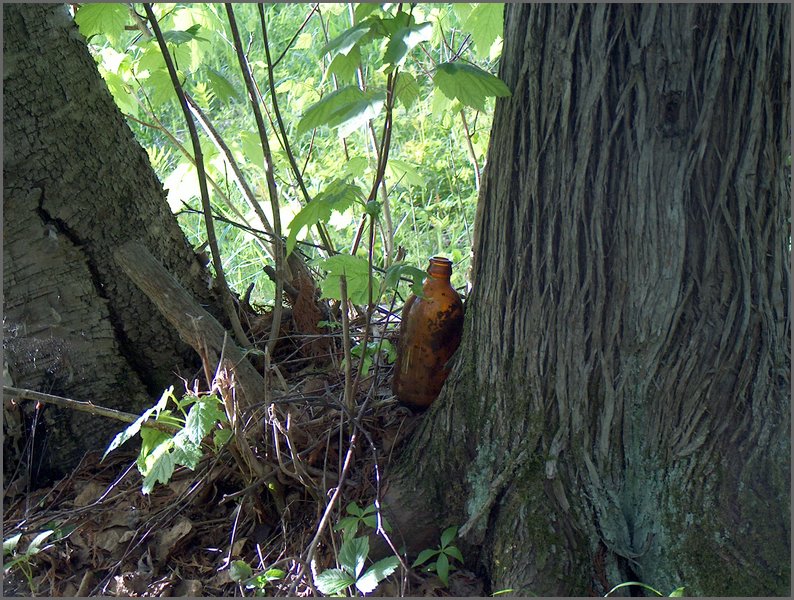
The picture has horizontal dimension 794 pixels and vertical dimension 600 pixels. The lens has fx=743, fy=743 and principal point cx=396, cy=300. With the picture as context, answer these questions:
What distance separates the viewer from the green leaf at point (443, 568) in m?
1.65

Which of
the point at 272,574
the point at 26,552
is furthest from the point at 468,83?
the point at 26,552

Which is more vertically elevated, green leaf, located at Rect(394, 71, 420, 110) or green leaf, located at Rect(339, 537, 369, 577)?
green leaf, located at Rect(394, 71, 420, 110)

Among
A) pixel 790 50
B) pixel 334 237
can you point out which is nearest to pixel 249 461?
pixel 790 50

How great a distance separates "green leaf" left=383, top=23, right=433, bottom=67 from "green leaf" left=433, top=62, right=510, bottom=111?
0.35 ft

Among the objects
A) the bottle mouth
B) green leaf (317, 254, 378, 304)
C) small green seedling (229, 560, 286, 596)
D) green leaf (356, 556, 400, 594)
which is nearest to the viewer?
green leaf (356, 556, 400, 594)

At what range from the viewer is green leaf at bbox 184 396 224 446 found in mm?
1649

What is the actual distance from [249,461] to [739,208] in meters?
1.25

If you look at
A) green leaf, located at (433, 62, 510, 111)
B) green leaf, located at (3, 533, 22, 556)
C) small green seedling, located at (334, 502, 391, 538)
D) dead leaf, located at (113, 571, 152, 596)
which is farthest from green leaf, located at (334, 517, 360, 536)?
green leaf, located at (433, 62, 510, 111)

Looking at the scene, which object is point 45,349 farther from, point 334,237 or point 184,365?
point 334,237

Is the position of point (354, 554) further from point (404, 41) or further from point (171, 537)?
point (404, 41)

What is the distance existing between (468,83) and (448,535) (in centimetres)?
102

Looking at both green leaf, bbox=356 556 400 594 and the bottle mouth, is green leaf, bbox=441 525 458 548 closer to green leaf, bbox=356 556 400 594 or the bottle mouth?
green leaf, bbox=356 556 400 594

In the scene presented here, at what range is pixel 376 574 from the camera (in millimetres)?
1592

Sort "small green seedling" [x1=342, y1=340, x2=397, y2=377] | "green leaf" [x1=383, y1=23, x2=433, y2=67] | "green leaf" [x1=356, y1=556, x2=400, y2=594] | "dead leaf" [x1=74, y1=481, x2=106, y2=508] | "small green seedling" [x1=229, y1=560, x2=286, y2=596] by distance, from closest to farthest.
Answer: "green leaf" [x1=383, y1=23, x2=433, y2=67] → "green leaf" [x1=356, y1=556, x2=400, y2=594] → "small green seedling" [x1=229, y1=560, x2=286, y2=596] → "dead leaf" [x1=74, y1=481, x2=106, y2=508] → "small green seedling" [x1=342, y1=340, x2=397, y2=377]
